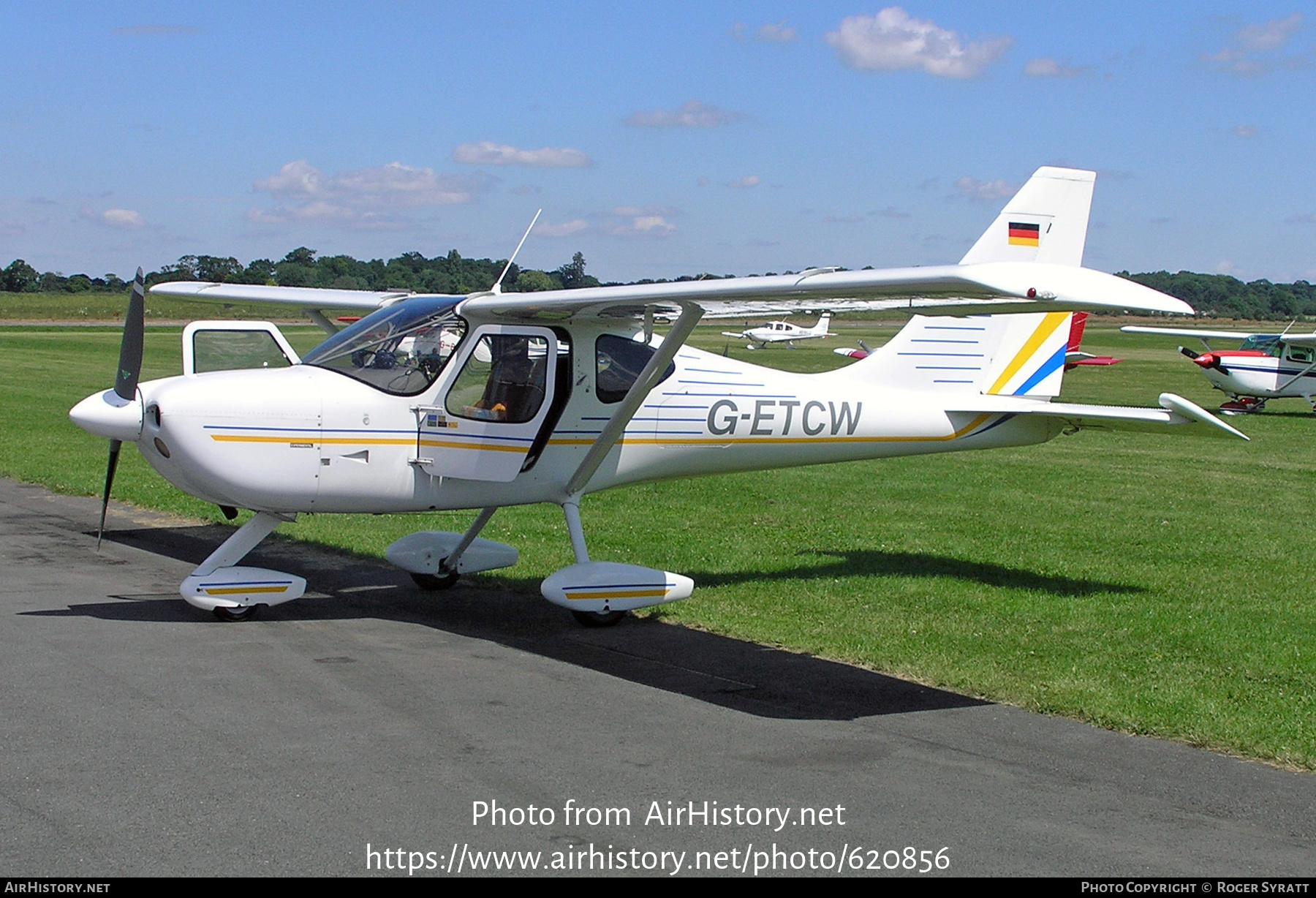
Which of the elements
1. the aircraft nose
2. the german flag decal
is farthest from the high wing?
the german flag decal

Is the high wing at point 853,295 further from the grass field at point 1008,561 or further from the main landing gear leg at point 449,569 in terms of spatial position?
the grass field at point 1008,561

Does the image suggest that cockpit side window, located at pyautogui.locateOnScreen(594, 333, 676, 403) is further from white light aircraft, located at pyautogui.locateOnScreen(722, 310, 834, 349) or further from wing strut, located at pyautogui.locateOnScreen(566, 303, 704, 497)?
white light aircraft, located at pyautogui.locateOnScreen(722, 310, 834, 349)

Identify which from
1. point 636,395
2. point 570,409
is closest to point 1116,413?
point 636,395

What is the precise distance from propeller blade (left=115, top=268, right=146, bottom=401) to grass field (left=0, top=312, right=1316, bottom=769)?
3.28 metres

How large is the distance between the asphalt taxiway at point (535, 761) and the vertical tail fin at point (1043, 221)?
4.06 meters

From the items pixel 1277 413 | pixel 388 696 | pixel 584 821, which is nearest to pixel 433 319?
pixel 388 696

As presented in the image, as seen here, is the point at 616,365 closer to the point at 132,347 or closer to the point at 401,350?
the point at 401,350

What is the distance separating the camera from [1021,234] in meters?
9.95

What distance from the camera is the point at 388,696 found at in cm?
672

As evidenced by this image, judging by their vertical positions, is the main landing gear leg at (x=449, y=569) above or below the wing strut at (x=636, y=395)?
below

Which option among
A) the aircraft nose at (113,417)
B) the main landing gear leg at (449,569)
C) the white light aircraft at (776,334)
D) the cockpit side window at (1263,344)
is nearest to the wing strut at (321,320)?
the main landing gear leg at (449,569)

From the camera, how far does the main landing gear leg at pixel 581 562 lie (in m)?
8.62

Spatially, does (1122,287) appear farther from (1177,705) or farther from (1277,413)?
(1277,413)

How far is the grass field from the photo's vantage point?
23.8ft
